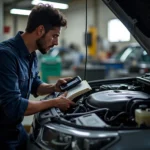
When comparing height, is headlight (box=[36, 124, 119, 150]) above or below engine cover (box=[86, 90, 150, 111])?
below

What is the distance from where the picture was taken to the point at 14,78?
168cm

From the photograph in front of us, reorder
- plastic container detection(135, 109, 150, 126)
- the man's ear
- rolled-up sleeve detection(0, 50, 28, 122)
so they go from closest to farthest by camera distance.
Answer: plastic container detection(135, 109, 150, 126) → rolled-up sleeve detection(0, 50, 28, 122) → the man's ear

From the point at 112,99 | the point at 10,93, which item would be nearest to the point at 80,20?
the point at 112,99

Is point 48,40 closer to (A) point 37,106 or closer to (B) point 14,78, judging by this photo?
(B) point 14,78

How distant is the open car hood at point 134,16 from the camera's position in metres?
1.94

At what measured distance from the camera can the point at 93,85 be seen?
2400 millimetres

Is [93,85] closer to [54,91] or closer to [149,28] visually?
[54,91]

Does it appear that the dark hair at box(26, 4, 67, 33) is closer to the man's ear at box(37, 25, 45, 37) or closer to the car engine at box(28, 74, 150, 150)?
the man's ear at box(37, 25, 45, 37)

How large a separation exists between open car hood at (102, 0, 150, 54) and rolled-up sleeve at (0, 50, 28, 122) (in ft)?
2.75

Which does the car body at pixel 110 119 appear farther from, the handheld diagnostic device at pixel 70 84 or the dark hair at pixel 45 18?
the dark hair at pixel 45 18

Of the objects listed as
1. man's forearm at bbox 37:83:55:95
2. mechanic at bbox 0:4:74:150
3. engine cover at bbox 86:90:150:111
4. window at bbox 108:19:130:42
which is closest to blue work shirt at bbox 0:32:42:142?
mechanic at bbox 0:4:74:150

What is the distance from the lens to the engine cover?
67.1 inches

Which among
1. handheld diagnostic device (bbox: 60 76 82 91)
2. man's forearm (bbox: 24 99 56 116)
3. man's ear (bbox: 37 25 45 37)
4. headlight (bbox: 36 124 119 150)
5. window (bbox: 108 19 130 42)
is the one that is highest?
window (bbox: 108 19 130 42)

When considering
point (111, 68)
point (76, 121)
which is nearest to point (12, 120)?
point (76, 121)
